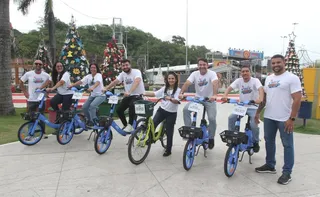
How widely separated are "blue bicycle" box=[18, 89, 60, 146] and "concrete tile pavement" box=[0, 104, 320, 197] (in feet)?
0.53

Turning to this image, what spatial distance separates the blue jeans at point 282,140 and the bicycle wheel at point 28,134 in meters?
4.38

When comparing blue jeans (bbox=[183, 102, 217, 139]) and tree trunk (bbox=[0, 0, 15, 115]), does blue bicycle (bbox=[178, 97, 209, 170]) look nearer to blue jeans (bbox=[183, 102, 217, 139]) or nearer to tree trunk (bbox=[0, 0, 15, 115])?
blue jeans (bbox=[183, 102, 217, 139])

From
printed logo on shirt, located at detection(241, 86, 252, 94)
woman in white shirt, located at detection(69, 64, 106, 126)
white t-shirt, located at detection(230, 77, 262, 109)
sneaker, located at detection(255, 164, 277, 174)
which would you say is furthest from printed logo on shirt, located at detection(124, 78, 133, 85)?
sneaker, located at detection(255, 164, 277, 174)

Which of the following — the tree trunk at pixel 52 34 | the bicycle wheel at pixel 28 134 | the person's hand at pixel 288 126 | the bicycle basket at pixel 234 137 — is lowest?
the bicycle wheel at pixel 28 134

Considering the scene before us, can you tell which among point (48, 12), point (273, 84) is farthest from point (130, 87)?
point (48, 12)

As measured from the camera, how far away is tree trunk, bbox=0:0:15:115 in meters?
9.08

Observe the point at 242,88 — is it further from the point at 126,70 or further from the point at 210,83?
the point at 126,70

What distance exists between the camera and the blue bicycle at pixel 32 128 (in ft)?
18.8

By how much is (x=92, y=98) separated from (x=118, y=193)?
3.30 metres

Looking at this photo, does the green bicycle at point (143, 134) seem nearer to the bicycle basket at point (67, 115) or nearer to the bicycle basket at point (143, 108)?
the bicycle basket at point (143, 108)

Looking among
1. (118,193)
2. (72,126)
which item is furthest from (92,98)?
(118,193)

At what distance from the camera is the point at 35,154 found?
536 centimetres

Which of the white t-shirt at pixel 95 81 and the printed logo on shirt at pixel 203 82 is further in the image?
the white t-shirt at pixel 95 81

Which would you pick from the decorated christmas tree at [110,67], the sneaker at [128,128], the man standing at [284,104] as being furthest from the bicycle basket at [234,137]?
the decorated christmas tree at [110,67]
